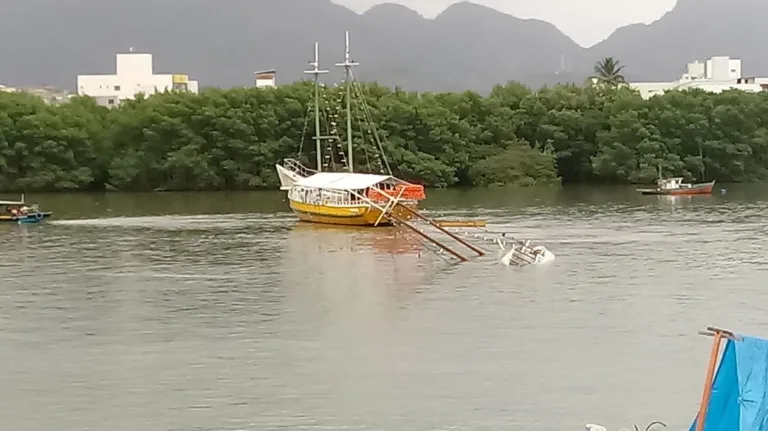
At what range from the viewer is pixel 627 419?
14.7m

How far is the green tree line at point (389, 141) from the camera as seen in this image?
6675 cm

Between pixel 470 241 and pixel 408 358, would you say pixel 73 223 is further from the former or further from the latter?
pixel 408 358

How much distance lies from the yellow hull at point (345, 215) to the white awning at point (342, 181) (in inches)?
31.5

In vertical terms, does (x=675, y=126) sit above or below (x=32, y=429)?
above

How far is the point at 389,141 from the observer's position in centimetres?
6756

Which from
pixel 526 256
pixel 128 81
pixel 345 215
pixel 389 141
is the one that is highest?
pixel 128 81

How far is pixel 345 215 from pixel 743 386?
32.8 meters

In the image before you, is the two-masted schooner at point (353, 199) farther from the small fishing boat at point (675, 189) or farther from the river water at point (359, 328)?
the small fishing boat at point (675, 189)

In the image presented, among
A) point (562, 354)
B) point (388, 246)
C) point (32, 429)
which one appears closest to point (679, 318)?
point (562, 354)

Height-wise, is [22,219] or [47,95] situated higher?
[47,95]

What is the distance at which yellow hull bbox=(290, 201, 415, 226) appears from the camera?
40.9 meters

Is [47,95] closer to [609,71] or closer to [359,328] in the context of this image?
[609,71]

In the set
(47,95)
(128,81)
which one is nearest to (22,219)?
(128,81)

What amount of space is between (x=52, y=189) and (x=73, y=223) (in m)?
23.2
